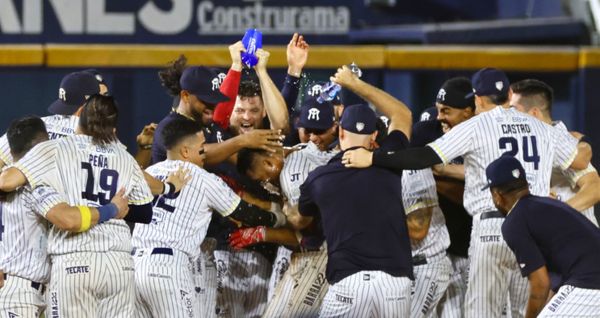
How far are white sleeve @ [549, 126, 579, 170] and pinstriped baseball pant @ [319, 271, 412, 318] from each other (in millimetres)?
1575

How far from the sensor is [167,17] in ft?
42.9

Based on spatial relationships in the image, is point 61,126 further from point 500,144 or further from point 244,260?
point 500,144

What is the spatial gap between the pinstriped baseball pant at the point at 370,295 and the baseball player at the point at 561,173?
5.47 feet

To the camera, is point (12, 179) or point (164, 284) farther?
point (164, 284)

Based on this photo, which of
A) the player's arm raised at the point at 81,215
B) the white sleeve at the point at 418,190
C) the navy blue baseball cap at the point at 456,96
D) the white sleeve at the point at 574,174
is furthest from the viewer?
the navy blue baseball cap at the point at 456,96

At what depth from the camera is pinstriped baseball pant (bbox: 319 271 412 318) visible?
7.61 meters

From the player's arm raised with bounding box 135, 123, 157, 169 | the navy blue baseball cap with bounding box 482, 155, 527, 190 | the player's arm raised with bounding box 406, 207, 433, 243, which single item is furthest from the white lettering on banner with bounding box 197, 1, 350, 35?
the navy blue baseball cap with bounding box 482, 155, 527, 190

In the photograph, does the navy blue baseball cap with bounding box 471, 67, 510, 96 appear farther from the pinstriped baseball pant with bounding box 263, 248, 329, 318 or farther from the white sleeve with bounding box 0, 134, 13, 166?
the white sleeve with bounding box 0, 134, 13, 166

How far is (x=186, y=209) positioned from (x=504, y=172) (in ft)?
6.16

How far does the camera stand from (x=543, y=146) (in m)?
8.40

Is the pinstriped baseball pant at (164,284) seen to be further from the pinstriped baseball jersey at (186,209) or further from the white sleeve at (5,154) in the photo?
the white sleeve at (5,154)

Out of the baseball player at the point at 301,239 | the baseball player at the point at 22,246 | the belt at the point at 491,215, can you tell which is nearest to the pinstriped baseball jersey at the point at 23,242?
the baseball player at the point at 22,246

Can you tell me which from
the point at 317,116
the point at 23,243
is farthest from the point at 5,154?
the point at 317,116

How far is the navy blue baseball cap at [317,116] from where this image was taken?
340 inches
